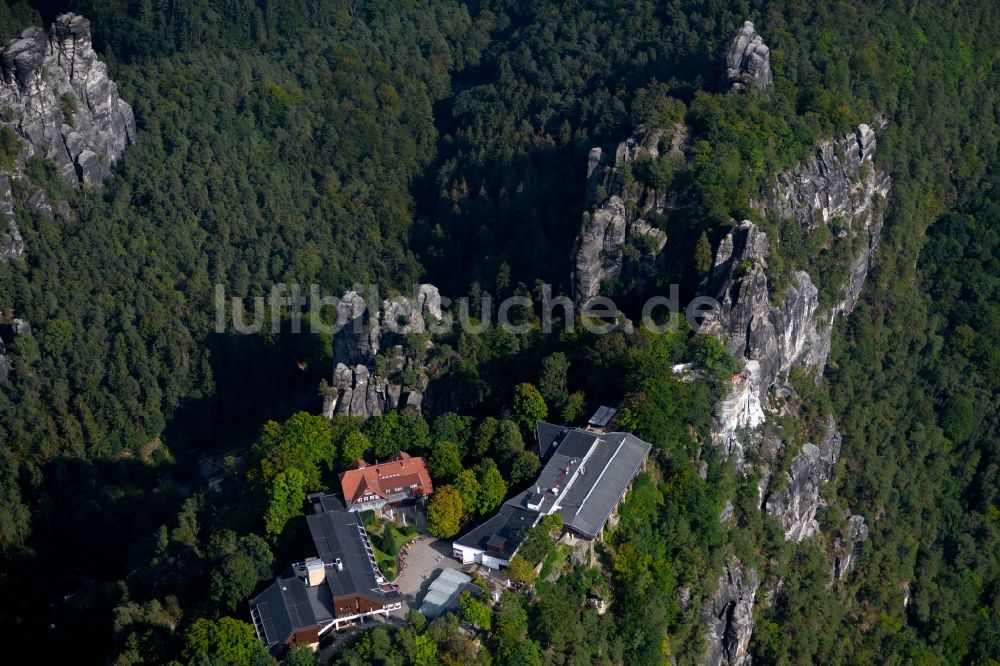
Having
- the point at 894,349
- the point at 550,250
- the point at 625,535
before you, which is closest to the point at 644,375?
the point at 625,535

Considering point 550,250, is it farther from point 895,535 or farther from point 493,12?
point 493,12

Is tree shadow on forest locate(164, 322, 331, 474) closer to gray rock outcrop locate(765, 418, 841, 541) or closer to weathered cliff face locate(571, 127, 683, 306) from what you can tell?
weathered cliff face locate(571, 127, 683, 306)

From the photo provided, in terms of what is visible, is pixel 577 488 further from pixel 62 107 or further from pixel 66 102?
pixel 66 102

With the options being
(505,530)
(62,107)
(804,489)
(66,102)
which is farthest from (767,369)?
(66,102)

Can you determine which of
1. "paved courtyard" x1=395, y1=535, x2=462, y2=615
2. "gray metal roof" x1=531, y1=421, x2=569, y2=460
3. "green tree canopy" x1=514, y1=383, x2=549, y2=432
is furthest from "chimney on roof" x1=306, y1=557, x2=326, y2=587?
"green tree canopy" x1=514, y1=383, x2=549, y2=432

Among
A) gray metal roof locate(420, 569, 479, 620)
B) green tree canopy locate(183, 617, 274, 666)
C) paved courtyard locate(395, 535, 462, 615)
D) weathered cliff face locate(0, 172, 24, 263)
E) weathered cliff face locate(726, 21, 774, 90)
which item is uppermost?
weathered cliff face locate(726, 21, 774, 90)

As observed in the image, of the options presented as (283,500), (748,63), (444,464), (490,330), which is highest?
(748,63)
